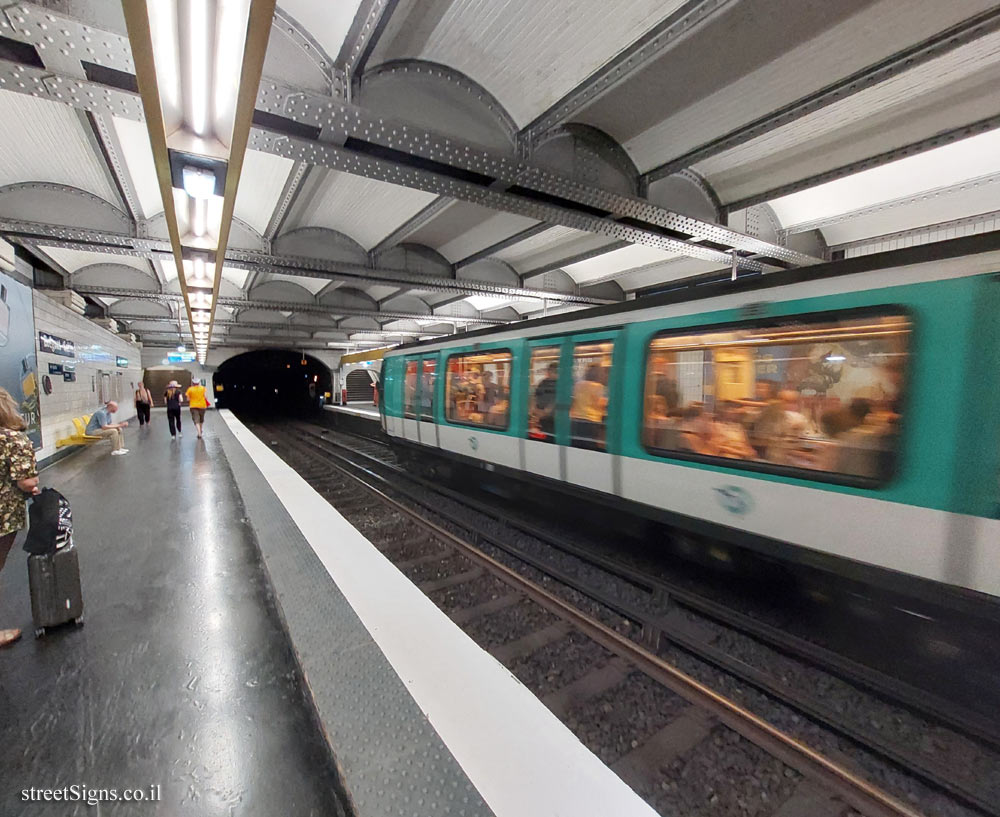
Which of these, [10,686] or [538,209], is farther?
[538,209]

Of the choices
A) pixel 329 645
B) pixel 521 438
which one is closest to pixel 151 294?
pixel 521 438

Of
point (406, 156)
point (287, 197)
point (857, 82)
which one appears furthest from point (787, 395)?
point (287, 197)

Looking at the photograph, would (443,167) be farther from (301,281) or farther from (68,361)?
(68,361)

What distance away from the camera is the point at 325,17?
2.98m

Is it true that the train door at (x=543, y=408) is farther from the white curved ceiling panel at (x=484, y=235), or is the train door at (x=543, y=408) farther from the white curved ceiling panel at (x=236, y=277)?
the white curved ceiling panel at (x=236, y=277)

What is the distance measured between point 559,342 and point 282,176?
4095 millimetres

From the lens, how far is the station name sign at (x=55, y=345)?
7273mm

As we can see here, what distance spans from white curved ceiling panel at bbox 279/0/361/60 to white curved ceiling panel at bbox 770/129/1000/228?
19.3 ft

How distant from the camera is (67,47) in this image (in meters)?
2.58

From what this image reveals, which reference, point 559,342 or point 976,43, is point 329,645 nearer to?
point 559,342

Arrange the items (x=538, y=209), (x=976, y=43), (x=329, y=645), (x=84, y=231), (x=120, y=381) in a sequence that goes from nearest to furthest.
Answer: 1. (x=329, y=645)
2. (x=976, y=43)
3. (x=538, y=209)
4. (x=84, y=231)
5. (x=120, y=381)

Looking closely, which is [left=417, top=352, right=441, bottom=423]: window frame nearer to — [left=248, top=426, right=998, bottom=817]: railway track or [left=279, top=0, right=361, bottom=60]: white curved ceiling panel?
[left=248, top=426, right=998, bottom=817]: railway track

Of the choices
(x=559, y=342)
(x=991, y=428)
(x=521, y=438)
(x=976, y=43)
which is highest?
(x=976, y=43)

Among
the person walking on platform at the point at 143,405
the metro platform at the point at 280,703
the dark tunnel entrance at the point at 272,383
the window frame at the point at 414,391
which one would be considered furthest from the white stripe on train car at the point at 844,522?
the dark tunnel entrance at the point at 272,383
